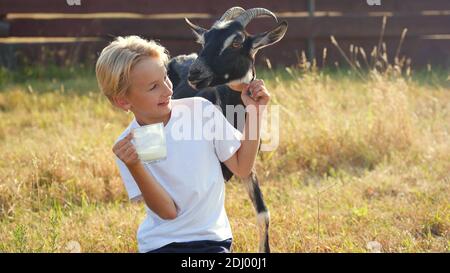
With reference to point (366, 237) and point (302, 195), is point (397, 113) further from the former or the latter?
point (366, 237)

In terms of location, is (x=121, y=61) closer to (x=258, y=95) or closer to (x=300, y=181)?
(x=258, y=95)

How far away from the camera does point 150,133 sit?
3459 millimetres

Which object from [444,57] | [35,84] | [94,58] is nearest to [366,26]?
[444,57]

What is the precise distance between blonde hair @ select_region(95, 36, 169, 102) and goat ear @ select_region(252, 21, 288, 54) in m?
1.69

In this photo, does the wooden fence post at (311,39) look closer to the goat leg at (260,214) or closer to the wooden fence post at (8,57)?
the wooden fence post at (8,57)

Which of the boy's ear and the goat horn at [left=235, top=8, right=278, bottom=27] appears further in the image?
the goat horn at [left=235, top=8, right=278, bottom=27]

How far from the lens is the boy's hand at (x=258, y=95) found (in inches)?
140

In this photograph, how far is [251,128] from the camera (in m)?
3.73

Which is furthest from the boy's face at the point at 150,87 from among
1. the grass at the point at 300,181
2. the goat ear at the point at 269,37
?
the goat ear at the point at 269,37

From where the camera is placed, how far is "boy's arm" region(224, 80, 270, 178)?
140 inches

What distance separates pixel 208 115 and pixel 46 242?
75.0 inches

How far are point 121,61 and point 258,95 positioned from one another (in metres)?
0.64

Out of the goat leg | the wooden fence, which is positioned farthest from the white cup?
the wooden fence

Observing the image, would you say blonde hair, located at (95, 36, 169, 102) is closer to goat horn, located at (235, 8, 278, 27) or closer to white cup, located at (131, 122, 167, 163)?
white cup, located at (131, 122, 167, 163)
